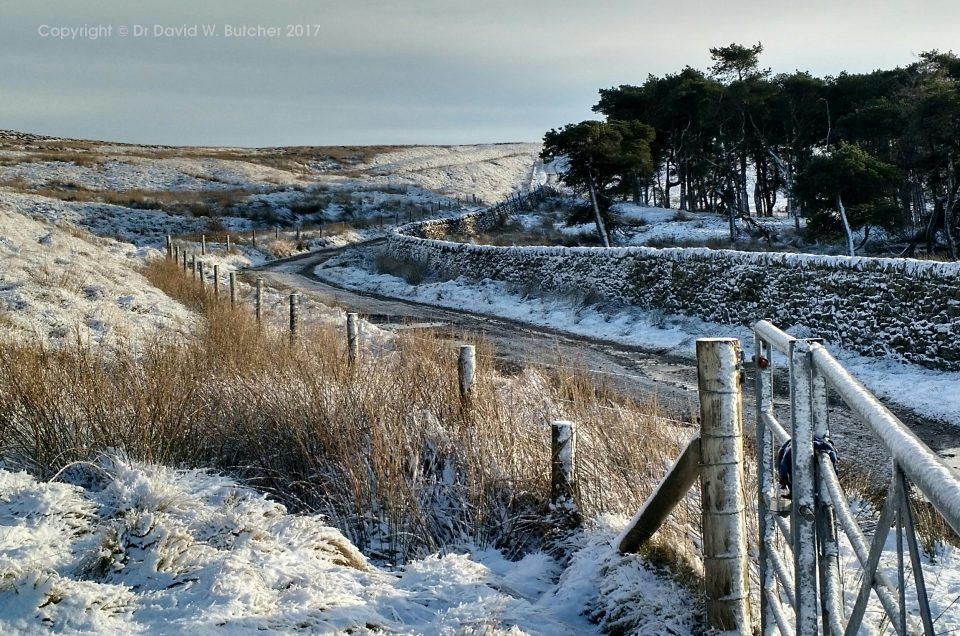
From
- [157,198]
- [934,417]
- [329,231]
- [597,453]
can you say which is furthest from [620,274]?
[157,198]

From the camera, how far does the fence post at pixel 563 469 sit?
13.0 ft

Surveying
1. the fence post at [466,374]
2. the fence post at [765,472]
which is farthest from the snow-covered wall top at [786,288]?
the fence post at [765,472]

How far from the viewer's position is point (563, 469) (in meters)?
3.99

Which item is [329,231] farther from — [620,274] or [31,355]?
[31,355]

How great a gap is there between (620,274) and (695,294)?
2.34 m

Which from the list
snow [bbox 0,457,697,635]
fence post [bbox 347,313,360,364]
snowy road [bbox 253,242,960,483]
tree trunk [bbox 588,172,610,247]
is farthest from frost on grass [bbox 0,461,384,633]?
tree trunk [bbox 588,172,610,247]

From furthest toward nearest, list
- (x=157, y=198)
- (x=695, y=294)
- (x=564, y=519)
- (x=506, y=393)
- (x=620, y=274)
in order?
(x=157, y=198)
(x=620, y=274)
(x=695, y=294)
(x=506, y=393)
(x=564, y=519)

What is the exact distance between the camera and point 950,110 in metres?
21.3

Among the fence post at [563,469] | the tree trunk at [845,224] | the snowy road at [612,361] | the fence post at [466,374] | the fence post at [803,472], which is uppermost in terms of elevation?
the tree trunk at [845,224]

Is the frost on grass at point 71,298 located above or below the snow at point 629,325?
above

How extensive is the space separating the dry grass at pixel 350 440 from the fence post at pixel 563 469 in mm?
115

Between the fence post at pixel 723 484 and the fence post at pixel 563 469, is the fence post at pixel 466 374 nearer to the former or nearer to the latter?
the fence post at pixel 563 469

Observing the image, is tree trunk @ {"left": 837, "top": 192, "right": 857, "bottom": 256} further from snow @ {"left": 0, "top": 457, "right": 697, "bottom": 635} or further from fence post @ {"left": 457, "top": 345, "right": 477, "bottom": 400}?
snow @ {"left": 0, "top": 457, "right": 697, "bottom": 635}

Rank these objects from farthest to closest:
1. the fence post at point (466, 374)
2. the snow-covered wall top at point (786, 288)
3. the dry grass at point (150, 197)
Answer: the dry grass at point (150, 197) → the snow-covered wall top at point (786, 288) → the fence post at point (466, 374)
